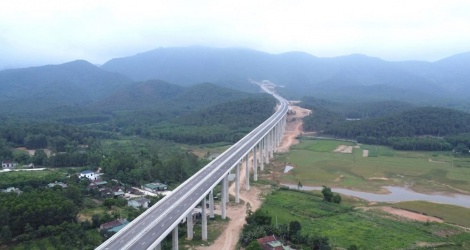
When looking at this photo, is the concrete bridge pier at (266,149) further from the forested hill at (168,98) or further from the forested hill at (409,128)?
the forested hill at (168,98)

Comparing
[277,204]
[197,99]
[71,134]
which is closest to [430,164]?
[277,204]

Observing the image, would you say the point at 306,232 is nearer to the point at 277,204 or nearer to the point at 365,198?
the point at 277,204

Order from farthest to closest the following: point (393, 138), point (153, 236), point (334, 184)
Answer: point (393, 138) → point (334, 184) → point (153, 236)

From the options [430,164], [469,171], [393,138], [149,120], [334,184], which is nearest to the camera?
[334,184]

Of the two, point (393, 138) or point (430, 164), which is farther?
point (393, 138)

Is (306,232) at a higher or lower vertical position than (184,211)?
lower

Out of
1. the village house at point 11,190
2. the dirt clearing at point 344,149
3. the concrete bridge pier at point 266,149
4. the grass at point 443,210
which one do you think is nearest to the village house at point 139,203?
the village house at point 11,190

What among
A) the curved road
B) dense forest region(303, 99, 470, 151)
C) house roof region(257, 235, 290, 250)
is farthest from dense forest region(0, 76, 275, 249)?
dense forest region(303, 99, 470, 151)
